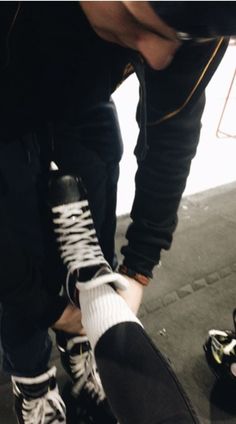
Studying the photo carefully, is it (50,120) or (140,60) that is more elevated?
(140,60)

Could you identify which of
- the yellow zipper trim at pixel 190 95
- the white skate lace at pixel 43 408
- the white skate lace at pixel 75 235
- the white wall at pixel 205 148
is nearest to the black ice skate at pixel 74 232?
the white skate lace at pixel 75 235

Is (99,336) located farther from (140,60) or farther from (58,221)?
(140,60)

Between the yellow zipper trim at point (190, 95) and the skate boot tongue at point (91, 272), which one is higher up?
the yellow zipper trim at point (190, 95)

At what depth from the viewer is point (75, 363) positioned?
85 cm

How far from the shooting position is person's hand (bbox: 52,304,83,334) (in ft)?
2.27

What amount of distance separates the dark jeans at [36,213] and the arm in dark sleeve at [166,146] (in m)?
0.08

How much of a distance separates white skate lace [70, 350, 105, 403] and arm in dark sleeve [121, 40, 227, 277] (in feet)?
0.95

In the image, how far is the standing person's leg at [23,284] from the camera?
581 millimetres

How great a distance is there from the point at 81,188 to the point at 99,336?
27 cm

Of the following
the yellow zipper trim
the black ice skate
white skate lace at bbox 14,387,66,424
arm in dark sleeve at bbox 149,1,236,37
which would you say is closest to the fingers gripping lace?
white skate lace at bbox 14,387,66,424

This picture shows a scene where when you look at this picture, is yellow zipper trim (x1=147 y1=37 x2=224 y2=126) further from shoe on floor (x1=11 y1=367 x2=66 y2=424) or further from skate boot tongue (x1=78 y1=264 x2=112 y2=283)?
shoe on floor (x1=11 y1=367 x2=66 y2=424)

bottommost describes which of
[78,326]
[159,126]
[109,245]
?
[78,326]

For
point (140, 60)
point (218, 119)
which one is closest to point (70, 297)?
point (140, 60)

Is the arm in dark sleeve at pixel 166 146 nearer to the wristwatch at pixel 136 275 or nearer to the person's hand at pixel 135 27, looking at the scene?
the wristwatch at pixel 136 275
